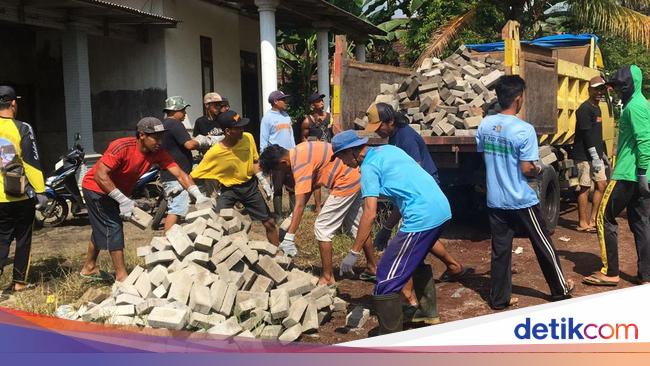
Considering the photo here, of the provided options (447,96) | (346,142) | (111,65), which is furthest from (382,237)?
(111,65)

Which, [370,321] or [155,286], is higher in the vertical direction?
[155,286]

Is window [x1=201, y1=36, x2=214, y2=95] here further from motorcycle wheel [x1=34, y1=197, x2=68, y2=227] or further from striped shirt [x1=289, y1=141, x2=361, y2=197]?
striped shirt [x1=289, y1=141, x2=361, y2=197]

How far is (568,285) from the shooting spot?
5.18 m

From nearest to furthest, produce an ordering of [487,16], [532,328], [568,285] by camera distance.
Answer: [532,328] < [568,285] < [487,16]

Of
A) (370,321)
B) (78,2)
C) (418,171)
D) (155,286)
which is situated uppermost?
(78,2)

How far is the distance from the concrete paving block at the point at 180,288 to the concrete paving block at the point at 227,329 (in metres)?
0.43

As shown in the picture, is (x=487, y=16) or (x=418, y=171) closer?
(x=418, y=171)

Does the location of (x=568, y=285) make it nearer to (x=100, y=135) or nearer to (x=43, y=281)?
(x=43, y=281)

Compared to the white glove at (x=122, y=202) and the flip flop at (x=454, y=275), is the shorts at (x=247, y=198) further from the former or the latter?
the flip flop at (x=454, y=275)

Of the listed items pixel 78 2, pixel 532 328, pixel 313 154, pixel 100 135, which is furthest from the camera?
pixel 100 135

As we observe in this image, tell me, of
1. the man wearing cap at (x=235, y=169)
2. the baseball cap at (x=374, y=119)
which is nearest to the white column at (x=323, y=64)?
the man wearing cap at (x=235, y=169)

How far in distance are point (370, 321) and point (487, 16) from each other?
1364 centimetres

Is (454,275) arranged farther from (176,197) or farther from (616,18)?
(616,18)

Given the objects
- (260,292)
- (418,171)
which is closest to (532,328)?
(418,171)
